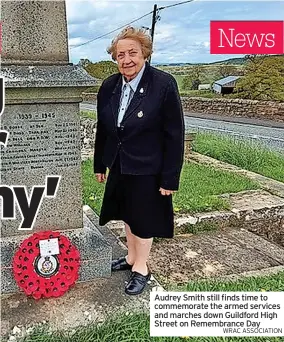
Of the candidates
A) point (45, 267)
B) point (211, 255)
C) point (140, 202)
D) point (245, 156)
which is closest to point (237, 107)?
point (245, 156)

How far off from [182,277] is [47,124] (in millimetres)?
1274

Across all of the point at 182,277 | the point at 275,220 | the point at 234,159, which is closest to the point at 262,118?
the point at 234,159

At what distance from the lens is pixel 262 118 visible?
14484 millimetres

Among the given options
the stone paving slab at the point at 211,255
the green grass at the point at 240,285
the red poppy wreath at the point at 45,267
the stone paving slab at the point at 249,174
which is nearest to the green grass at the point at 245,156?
the stone paving slab at the point at 249,174

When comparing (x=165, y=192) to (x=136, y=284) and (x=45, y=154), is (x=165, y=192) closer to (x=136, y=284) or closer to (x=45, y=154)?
(x=136, y=284)

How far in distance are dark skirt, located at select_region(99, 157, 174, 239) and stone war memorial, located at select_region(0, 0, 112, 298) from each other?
235 millimetres

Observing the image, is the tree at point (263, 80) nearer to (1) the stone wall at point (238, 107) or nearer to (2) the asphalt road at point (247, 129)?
(1) the stone wall at point (238, 107)

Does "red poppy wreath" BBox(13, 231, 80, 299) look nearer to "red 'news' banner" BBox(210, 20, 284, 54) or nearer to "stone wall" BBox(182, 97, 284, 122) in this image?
"red 'news' banner" BBox(210, 20, 284, 54)

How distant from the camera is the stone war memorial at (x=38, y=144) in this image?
8.05ft

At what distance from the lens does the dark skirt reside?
257cm

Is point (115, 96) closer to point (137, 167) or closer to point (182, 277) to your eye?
point (137, 167)

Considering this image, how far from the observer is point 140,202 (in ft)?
8.48

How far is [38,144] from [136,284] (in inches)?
36.9

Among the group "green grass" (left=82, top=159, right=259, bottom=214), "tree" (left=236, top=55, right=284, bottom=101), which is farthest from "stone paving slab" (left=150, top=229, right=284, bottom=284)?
"tree" (left=236, top=55, right=284, bottom=101)
